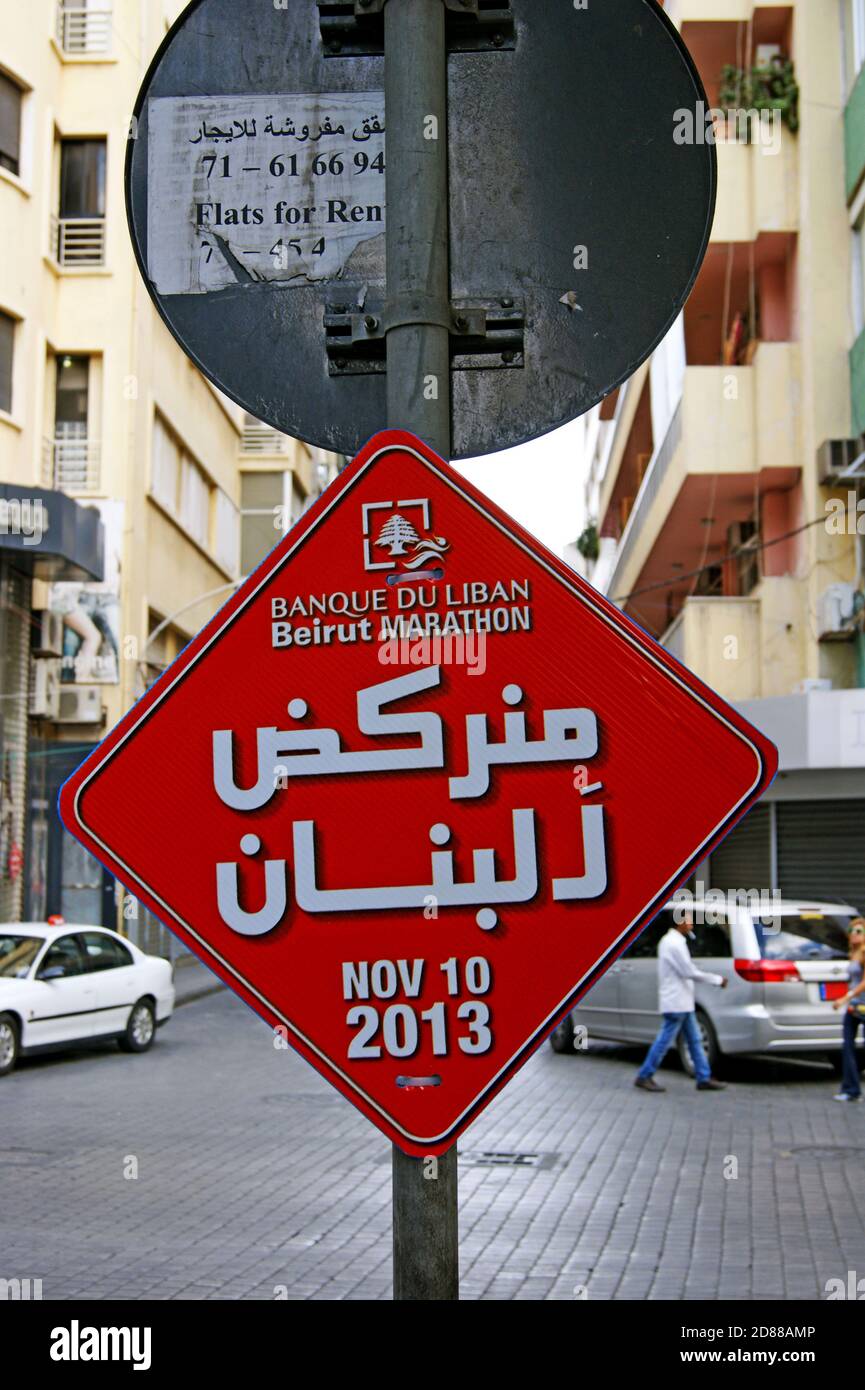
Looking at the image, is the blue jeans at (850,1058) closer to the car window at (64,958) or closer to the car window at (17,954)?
the car window at (64,958)

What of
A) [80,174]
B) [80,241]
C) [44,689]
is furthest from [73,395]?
[44,689]

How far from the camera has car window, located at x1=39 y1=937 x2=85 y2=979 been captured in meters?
15.6

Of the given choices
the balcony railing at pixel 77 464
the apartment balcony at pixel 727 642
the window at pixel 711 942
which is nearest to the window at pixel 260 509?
the balcony railing at pixel 77 464

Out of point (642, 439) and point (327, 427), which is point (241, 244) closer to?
point (327, 427)

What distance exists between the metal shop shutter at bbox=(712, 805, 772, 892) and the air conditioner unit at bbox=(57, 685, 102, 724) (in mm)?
9815

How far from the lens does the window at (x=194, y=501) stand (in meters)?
31.1

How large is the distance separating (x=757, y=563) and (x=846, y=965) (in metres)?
10.3

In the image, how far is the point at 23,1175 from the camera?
989 cm

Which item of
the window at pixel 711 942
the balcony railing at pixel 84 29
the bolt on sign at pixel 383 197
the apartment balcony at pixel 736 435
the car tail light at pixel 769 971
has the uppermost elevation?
the balcony railing at pixel 84 29

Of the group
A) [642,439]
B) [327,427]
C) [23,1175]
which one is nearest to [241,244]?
[327,427]

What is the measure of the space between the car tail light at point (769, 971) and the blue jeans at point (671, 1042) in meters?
0.79

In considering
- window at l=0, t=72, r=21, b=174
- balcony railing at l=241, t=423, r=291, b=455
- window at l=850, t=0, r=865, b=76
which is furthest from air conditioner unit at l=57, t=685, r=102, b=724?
window at l=850, t=0, r=865, b=76

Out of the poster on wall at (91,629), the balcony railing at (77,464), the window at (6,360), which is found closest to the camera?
the window at (6,360)

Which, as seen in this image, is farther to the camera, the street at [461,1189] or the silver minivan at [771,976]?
the silver minivan at [771,976]
